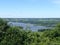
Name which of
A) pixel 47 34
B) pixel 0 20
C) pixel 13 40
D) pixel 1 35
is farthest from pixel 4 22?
pixel 47 34

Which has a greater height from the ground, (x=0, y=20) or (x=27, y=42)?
(x=0, y=20)

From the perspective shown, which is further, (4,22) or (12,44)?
(4,22)

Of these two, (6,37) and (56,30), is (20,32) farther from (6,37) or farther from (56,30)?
(56,30)

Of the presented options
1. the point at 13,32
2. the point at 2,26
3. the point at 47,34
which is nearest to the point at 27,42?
the point at 13,32

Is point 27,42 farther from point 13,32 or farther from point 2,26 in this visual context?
point 2,26

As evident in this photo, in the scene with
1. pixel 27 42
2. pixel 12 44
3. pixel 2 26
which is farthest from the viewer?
pixel 2 26

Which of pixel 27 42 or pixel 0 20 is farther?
pixel 0 20

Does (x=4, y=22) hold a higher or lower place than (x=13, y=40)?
higher

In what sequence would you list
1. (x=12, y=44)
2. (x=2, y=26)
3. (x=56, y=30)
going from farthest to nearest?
1. (x=56, y=30)
2. (x=2, y=26)
3. (x=12, y=44)

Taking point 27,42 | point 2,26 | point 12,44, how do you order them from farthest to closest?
point 2,26 → point 27,42 → point 12,44
